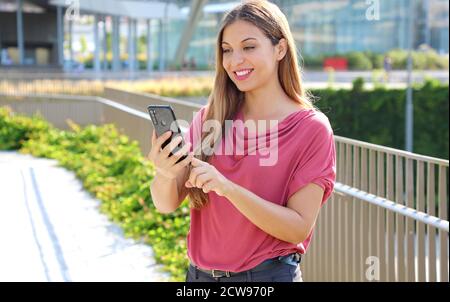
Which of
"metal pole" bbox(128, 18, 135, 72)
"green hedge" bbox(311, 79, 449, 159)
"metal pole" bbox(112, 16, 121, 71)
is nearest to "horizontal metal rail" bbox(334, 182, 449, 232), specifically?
"green hedge" bbox(311, 79, 449, 159)

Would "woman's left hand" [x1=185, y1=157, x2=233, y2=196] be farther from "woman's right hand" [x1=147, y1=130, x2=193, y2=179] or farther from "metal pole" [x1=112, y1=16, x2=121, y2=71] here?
"metal pole" [x1=112, y1=16, x2=121, y2=71]

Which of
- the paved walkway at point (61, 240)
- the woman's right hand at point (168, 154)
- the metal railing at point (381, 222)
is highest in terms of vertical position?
the woman's right hand at point (168, 154)

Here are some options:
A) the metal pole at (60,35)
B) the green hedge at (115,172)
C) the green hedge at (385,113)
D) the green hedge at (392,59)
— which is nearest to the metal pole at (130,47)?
the metal pole at (60,35)

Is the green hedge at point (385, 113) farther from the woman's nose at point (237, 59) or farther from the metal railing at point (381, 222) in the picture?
the woman's nose at point (237, 59)

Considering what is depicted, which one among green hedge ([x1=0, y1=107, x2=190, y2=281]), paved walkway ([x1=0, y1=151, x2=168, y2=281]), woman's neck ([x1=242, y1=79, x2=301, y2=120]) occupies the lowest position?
paved walkway ([x1=0, y1=151, x2=168, y2=281])

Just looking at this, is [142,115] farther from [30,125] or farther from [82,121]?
[82,121]

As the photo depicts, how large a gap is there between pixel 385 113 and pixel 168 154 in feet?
61.7

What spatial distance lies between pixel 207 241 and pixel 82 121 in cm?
1564

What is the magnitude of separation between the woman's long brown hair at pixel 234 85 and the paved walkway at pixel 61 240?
11.7 ft

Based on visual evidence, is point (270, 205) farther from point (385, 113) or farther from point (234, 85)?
point (385, 113)

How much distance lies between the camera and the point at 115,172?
412 inches

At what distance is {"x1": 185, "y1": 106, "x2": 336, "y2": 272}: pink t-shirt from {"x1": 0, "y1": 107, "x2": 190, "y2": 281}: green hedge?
3542 mm

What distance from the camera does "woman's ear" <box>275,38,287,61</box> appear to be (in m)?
2.41

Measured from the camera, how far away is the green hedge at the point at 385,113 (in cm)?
1912
